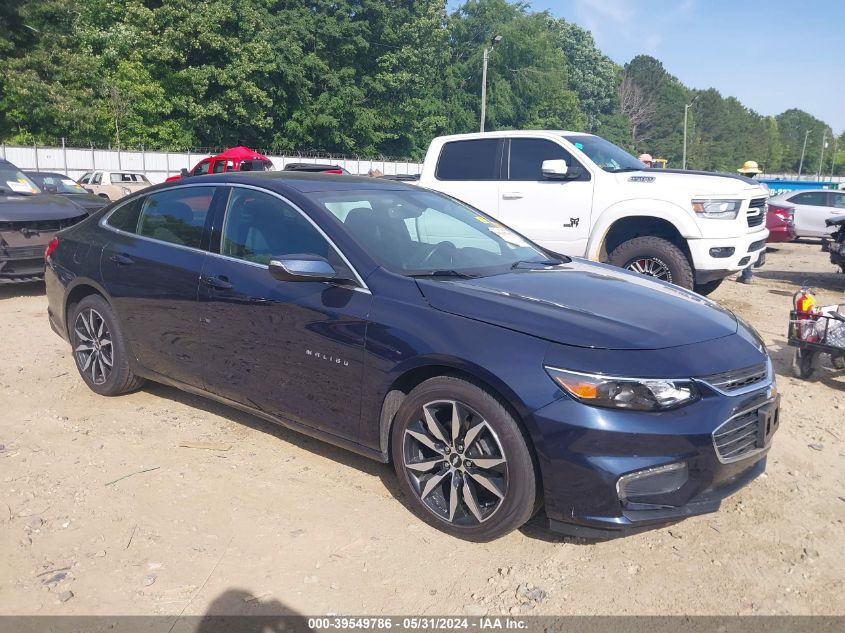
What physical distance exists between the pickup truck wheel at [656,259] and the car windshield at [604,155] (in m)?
0.93

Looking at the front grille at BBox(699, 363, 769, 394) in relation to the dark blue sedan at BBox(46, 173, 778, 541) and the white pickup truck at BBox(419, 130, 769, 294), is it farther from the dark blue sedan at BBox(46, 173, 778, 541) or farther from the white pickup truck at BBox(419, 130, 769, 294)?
the white pickup truck at BBox(419, 130, 769, 294)

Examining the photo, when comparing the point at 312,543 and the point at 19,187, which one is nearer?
the point at 312,543

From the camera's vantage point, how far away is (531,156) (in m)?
8.27

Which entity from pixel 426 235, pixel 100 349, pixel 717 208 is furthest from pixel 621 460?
pixel 717 208

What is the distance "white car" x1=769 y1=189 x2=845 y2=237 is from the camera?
55.0ft

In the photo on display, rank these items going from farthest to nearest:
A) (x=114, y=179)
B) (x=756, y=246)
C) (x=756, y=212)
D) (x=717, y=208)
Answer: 1. (x=114, y=179)
2. (x=756, y=246)
3. (x=756, y=212)
4. (x=717, y=208)

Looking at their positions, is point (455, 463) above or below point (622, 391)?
below

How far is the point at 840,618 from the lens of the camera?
2.70 meters

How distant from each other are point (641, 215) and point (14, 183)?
7.72 meters

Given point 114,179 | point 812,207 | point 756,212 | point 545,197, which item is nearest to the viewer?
point 756,212

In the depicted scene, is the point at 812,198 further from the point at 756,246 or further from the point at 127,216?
the point at 127,216

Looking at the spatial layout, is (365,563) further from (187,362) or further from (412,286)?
(187,362)

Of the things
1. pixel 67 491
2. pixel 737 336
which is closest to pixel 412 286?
pixel 737 336

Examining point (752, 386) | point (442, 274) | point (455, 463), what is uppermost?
point (442, 274)
